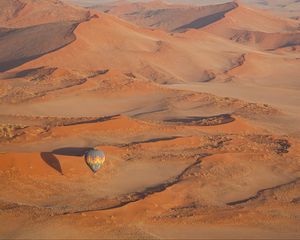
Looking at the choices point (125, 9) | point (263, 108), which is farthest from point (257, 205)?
point (125, 9)

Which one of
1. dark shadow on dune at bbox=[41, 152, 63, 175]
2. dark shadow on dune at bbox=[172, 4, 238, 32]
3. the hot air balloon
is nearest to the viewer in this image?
the hot air balloon

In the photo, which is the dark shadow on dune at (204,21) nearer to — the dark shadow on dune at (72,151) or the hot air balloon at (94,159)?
the dark shadow on dune at (72,151)

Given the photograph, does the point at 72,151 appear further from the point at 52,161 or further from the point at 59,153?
the point at 52,161

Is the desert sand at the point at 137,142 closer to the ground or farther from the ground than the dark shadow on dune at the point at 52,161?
closer to the ground

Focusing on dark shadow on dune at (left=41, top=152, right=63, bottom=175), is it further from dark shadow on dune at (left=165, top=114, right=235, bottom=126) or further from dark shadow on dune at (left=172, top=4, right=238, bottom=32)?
dark shadow on dune at (left=172, top=4, right=238, bottom=32)

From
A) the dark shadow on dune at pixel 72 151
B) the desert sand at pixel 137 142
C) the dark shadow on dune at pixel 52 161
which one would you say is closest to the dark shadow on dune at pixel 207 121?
the desert sand at pixel 137 142

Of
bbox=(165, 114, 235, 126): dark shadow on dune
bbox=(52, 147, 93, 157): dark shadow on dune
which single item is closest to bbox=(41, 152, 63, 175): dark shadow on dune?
bbox=(52, 147, 93, 157): dark shadow on dune

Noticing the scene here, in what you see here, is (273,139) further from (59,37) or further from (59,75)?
(59,37)
